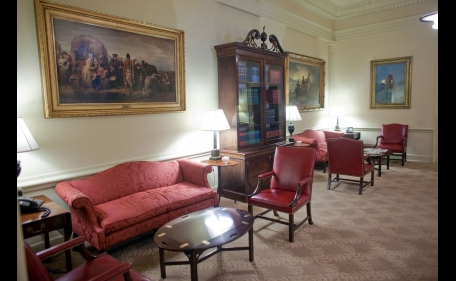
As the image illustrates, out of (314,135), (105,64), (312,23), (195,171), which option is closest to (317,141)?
(314,135)

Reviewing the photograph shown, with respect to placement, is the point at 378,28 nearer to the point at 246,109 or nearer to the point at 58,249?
the point at 246,109

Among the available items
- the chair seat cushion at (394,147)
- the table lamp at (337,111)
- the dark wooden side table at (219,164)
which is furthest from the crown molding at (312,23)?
the chair seat cushion at (394,147)

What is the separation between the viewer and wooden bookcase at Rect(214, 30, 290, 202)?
4.42m

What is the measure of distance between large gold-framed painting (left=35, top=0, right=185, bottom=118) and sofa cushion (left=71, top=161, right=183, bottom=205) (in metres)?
0.68

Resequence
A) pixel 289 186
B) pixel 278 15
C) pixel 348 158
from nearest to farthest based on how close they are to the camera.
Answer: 1. pixel 289 186
2. pixel 348 158
3. pixel 278 15

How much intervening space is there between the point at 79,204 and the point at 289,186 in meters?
2.32

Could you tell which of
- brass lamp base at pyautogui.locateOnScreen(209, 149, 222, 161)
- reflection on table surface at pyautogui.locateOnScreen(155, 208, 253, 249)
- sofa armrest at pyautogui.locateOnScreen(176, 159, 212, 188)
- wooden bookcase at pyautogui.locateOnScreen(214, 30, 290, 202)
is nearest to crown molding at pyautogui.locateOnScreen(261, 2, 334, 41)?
wooden bookcase at pyautogui.locateOnScreen(214, 30, 290, 202)

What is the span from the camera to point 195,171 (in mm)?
3836

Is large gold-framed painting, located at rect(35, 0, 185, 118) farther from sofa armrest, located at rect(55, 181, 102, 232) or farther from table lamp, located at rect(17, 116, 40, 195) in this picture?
sofa armrest, located at rect(55, 181, 102, 232)

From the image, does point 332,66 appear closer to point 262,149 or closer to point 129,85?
point 262,149

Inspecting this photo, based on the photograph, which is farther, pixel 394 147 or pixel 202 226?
pixel 394 147

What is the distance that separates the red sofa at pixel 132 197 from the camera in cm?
275

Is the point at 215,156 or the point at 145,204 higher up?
the point at 215,156

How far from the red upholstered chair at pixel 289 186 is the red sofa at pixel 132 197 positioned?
2.17ft
